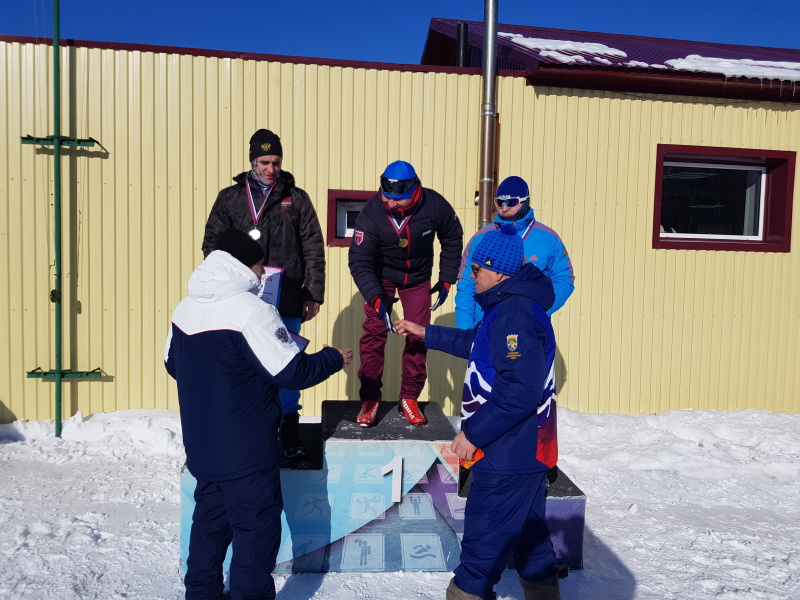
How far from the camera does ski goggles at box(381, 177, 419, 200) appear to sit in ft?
13.4

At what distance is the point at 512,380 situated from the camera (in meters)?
2.71

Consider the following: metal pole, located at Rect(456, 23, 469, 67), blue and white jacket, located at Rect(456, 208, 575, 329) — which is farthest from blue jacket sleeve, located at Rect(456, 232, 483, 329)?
metal pole, located at Rect(456, 23, 469, 67)

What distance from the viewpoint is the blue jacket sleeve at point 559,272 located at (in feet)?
14.1

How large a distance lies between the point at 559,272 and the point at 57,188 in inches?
174

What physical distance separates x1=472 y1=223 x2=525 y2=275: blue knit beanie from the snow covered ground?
1772mm

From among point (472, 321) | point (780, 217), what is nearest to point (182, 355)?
point (472, 321)

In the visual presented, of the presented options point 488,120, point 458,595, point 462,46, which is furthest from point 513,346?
point 462,46

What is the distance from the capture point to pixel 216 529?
3043 millimetres

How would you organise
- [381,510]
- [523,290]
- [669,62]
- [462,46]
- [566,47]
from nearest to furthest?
1. [523,290]
2. [381,510]
3. [669,62]
4. [566,47]
5. [462,46]

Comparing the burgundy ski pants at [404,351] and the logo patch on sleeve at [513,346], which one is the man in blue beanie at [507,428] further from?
the burgundy ski pants at [404,351]

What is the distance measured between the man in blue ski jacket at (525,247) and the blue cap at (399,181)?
545 mm

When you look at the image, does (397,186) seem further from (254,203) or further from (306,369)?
(306,369)

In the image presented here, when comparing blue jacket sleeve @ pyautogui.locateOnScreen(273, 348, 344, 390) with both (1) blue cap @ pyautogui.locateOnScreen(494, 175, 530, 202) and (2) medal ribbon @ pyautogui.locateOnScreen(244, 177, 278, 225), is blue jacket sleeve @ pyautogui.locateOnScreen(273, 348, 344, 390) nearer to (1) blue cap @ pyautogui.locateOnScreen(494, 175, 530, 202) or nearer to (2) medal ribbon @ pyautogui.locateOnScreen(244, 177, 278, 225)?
(2) medal ribbon @ pyautogui.locateOnScreen(244, 177, 278, 225)

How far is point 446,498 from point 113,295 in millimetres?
3936
